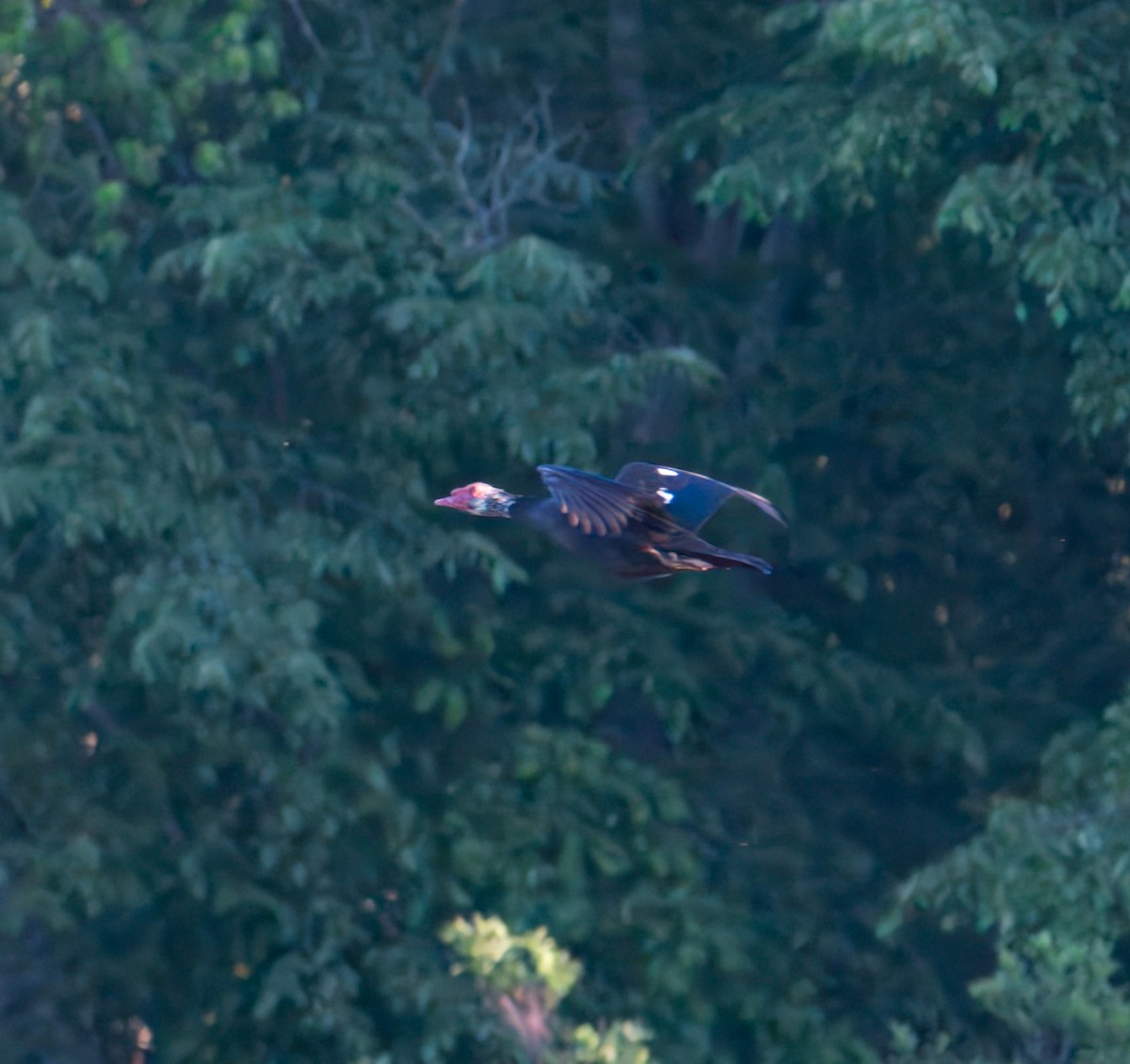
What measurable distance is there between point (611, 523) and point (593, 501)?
0.06 meters

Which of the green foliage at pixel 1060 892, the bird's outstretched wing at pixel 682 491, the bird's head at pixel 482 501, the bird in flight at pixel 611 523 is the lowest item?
the green foliage at pixel 1060 892

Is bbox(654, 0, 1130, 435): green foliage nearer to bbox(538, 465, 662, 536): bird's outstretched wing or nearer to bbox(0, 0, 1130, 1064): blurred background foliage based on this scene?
bbox(0, 0, 1130, 1064): blurred background foliage

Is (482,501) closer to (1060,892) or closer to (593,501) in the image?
(593,501)

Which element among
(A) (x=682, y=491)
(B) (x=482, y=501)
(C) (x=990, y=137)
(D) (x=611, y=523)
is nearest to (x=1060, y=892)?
(C) (x=990, y=137)

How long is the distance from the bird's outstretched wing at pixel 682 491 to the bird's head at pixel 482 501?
276 millimetres

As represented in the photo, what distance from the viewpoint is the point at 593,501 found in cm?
320

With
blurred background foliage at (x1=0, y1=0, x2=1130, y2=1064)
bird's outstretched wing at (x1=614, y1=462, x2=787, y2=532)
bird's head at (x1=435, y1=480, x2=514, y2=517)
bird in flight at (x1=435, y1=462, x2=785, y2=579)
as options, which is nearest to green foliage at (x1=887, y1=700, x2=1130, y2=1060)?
blurred background foliage at (x1=0, y1=0, x2=1130, y2=1064)

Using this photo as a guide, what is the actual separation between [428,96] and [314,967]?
11.1ft

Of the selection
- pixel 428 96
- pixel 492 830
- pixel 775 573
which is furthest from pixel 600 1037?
pixel 428 96

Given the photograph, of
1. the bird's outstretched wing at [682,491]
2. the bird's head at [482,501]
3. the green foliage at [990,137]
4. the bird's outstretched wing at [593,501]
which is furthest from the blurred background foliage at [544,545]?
the bird's outstretched wing at [593,501]

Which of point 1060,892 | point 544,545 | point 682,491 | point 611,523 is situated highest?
point 611,523

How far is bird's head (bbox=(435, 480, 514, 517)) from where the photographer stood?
3.50 m

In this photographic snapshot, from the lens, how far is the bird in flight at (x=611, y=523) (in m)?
3.18

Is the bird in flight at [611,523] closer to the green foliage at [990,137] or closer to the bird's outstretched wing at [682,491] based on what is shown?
the bird's outstretched wing at [682,491]
